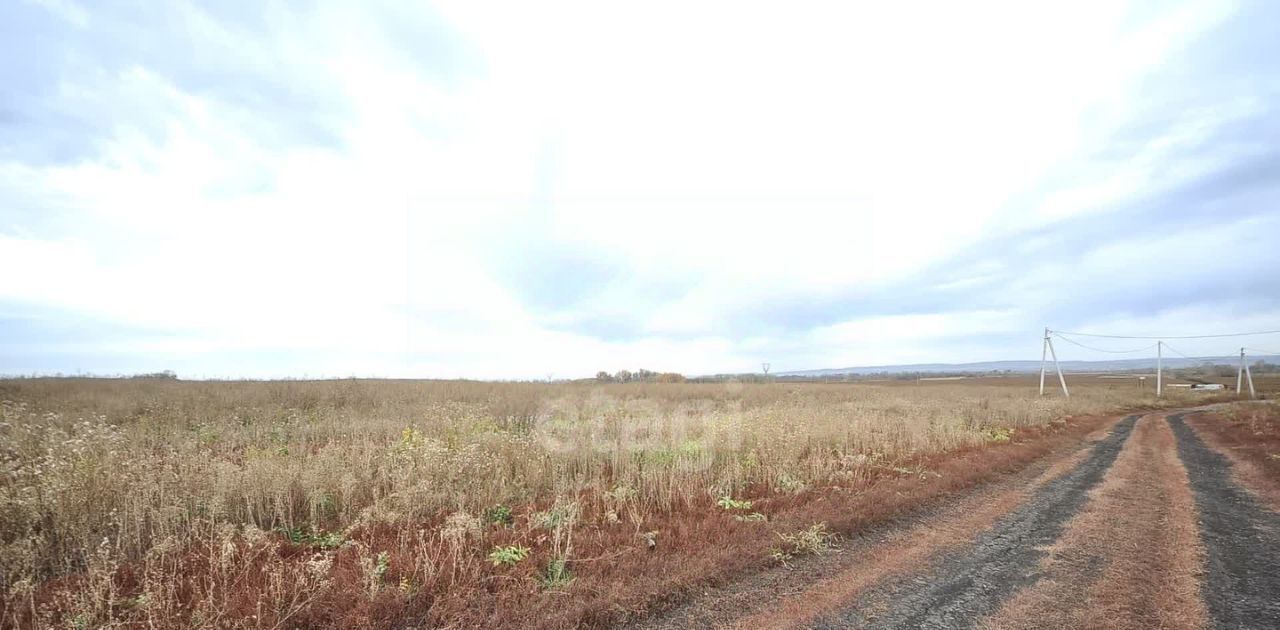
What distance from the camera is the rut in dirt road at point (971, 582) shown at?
14.7 feet

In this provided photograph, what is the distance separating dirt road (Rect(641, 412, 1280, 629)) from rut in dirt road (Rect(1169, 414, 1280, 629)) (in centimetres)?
2

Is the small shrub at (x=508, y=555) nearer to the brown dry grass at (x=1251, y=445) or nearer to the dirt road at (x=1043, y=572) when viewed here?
the dirt road at (x=1043, y=572)

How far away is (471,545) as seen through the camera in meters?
5.68

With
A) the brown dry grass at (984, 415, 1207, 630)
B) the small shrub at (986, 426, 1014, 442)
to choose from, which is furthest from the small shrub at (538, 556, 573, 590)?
the small shrub at (986, 426, 1014, 442)

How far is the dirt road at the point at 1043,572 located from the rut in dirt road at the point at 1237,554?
0.02 metres

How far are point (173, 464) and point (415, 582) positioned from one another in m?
5.63

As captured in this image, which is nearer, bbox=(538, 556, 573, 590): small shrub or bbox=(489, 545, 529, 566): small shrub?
bbox=(538, 556, 573, 590): small shrub

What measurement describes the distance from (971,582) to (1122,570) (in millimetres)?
1935

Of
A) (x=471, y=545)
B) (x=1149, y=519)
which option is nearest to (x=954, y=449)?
(x=1149, y=519)

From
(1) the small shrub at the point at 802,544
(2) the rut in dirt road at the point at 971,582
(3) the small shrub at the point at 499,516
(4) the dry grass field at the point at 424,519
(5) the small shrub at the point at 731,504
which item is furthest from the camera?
(5) the small shrub at the point at 731,504

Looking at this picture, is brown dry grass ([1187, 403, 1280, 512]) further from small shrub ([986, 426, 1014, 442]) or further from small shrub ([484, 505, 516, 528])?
small shrub ([484, 505, 516, 528])

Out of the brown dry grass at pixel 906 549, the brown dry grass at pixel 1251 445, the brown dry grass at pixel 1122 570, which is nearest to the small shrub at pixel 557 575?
the brown dry grass at pixel 906 549

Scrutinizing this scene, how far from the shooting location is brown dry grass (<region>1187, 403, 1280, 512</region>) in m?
10.4

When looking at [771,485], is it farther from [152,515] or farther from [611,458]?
[152,515]
